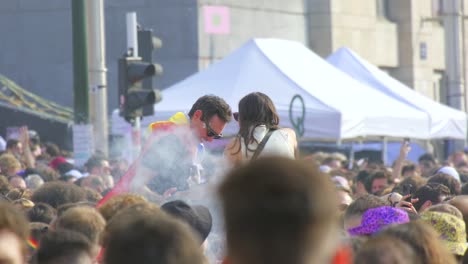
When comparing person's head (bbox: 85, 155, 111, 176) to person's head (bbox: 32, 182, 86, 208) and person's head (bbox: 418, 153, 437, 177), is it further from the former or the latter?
person's head (bbox: 32, 182, 86, 208)

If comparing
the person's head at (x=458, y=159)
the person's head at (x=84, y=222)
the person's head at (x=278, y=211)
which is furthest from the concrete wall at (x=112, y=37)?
the person's head at (x=278, y=211)

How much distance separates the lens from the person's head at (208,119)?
7.55 metres

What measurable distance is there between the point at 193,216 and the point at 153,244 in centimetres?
257

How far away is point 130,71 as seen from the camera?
47.1 feet

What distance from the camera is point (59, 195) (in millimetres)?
8359

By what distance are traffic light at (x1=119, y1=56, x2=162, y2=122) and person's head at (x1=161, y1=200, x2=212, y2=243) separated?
342 inches

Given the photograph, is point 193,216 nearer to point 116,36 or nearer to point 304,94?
point 304,94

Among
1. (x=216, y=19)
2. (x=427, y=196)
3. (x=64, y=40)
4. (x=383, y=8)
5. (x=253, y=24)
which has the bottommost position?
(x=427, y=196)

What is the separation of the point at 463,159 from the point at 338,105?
12.2ft

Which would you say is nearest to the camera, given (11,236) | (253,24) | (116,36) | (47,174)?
(11,236)

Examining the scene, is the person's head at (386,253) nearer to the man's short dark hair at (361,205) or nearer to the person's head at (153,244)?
the person's head at (153,244)

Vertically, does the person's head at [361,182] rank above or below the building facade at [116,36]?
below

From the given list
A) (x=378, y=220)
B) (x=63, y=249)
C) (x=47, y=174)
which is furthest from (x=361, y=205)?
(x=47, y=174)

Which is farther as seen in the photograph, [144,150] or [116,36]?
[116,36]
